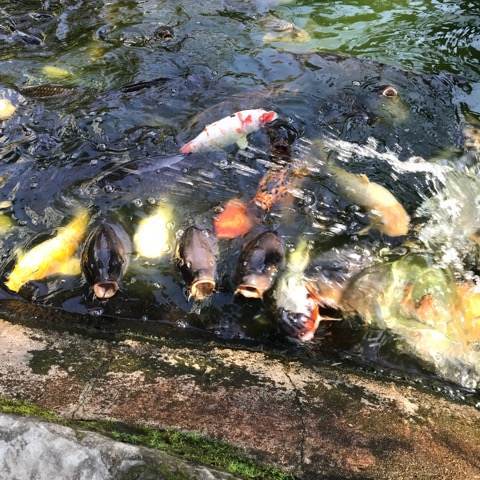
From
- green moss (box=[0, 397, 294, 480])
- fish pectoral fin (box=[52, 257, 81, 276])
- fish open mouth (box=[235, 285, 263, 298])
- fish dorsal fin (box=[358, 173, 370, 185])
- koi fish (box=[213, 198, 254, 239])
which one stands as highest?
green moss (box=[0, 397, 294, 480])

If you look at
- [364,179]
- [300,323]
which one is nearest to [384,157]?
[364,179]

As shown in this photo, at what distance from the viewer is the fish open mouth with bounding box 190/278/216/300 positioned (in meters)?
4.12

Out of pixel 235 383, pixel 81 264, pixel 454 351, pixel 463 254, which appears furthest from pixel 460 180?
pixel 81 264

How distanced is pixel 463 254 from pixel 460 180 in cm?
116

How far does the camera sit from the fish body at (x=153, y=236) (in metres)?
4.57

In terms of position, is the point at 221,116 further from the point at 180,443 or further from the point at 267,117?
the point at 180,443

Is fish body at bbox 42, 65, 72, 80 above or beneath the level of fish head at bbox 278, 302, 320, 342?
above

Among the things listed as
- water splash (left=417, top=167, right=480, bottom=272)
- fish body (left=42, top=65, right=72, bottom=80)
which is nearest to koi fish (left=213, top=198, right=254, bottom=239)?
water splash (left=417, top=167, right=480, bottom=272)

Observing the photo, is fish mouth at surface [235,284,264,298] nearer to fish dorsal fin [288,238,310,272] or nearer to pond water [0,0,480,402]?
pond water [0,0,480,402]

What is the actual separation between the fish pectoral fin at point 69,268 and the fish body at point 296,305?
→ 5.60ft

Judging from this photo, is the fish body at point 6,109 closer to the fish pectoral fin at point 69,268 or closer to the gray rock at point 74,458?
the fish pectoral fin at point 69,268

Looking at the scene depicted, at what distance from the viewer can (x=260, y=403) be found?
3.05 metres

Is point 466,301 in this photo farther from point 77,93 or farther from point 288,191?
point 77,93

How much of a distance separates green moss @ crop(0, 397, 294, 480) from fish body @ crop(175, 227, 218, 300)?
Answer: 149 centimetres
